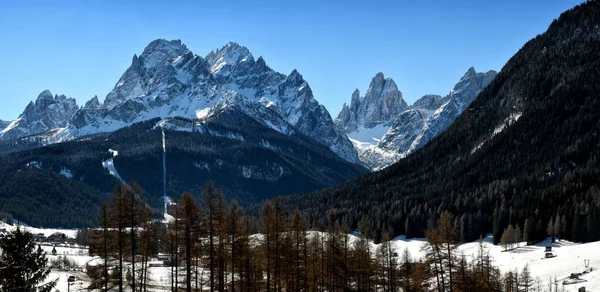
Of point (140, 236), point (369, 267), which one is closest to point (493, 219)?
point (369, 267)

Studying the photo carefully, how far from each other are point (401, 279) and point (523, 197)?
9285cm

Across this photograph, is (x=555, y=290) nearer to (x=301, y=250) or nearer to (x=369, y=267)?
(x=369, y=267)

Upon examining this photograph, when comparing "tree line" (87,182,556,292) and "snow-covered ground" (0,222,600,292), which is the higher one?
"tree line" (87,182,556,292)

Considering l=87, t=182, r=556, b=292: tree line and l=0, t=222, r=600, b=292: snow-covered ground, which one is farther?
l=0, t=222, r=600, b=292: snow-covered ground

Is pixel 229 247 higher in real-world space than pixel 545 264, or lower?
higher

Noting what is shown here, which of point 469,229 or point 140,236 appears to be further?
point 469,229

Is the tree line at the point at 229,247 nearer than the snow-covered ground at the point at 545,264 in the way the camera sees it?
Yes

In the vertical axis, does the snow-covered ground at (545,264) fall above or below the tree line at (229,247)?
below

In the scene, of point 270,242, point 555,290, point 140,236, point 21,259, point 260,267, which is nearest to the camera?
point 21,259

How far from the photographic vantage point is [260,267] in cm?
7875

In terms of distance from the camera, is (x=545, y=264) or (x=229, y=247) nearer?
(x=229, y=247)

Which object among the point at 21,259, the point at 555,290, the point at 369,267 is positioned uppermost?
the point at 21,259

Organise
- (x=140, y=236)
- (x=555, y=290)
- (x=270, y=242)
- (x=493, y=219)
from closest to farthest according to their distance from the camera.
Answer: (x=140, y=236), (x=270, y=242), (x=555, y=290), (x=493, y=219)

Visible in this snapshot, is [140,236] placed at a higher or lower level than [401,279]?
higher
